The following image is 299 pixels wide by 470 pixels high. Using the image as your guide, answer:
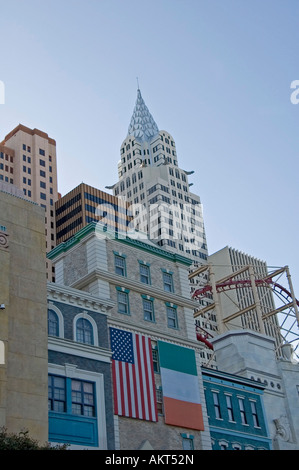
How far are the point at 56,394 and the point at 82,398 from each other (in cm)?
188

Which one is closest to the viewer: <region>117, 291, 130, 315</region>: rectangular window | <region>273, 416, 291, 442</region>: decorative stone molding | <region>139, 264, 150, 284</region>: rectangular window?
<region>117, 291, 130, 315</region>: rectangular window

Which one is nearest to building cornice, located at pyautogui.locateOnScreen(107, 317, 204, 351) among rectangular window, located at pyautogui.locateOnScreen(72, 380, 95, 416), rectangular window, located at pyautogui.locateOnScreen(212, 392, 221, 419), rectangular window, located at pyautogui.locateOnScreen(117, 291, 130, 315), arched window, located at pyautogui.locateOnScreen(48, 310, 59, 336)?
rectangular window, located at pyautogui.locateOnScreen(117, 291, 130, 315)

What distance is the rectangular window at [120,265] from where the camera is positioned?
48250mm

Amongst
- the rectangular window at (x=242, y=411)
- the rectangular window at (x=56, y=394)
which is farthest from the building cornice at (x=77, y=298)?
the rectangular window at (x=242, y=411)

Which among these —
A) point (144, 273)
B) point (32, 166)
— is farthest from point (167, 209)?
point (144, 273)

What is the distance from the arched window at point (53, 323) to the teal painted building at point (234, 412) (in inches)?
524

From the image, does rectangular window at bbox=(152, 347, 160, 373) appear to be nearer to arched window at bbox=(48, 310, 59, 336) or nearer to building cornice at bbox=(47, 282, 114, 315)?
building cornice at bbox=(47, 282, 114, 315)

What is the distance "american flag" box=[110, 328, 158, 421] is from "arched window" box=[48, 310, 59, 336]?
423 cm

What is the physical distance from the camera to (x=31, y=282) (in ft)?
126

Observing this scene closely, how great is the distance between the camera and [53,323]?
136 ft

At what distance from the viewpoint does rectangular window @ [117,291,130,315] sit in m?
46.8

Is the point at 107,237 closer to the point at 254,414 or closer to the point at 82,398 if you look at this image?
the point at 82,398

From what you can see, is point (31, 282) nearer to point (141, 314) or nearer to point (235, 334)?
point (141, 314)

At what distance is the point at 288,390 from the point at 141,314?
18.9 m
